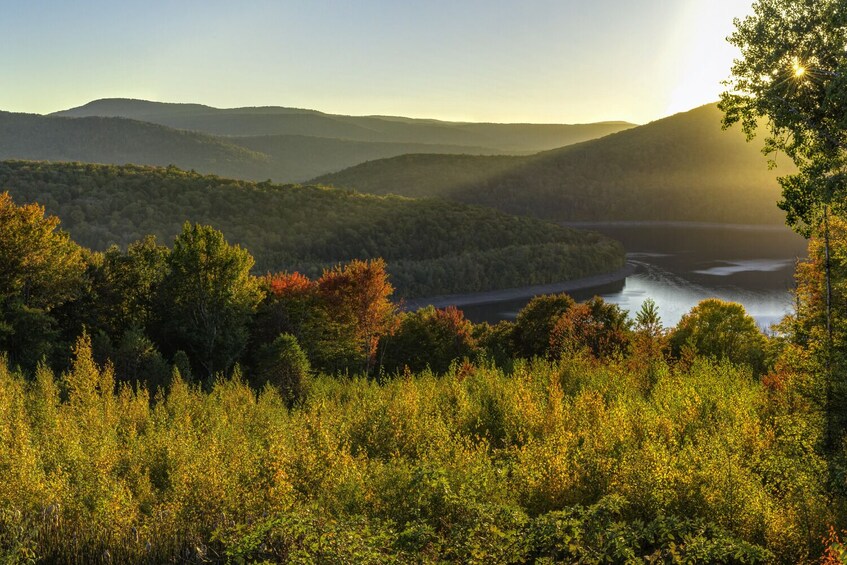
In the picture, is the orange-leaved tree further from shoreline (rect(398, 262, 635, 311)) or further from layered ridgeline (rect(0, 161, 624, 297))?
layered ridgeline (rect(0, 161, 624, 297))

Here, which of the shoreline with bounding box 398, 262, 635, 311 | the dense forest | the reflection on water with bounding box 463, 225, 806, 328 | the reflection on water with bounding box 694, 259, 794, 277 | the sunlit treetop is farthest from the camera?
the reflection on water with bounding box 694, 259, 794, 277

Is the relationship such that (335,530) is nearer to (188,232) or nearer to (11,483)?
(11,483)

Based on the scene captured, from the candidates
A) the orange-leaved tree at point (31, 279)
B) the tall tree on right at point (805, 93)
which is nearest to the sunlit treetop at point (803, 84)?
the tall tree on right at point (805, 93)

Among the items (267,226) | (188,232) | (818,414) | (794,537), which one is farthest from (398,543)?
(267,226)

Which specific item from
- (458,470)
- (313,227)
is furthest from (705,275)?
(458,470)

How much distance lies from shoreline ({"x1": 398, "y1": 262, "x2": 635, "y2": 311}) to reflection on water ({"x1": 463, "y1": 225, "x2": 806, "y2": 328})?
8.86 feet

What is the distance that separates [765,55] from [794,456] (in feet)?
28.8

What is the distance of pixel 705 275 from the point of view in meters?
130

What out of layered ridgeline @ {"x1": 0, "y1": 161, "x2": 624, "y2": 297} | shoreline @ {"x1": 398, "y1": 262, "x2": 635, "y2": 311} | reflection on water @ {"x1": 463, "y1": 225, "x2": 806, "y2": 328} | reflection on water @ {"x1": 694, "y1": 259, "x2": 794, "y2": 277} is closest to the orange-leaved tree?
reflection on water @ {"x1": 463, "y1": 225, "x2": 806, "y2": 328}

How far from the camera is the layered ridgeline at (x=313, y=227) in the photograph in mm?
120875

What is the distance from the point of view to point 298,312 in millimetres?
46562

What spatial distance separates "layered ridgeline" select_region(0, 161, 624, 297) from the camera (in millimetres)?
120875

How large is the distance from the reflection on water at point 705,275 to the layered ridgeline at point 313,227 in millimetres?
11367

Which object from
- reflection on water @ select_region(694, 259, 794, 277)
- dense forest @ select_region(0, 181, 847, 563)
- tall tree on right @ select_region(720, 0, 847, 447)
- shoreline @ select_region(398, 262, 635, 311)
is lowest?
shoreline @ select_region(398, 262, 635, 311)
